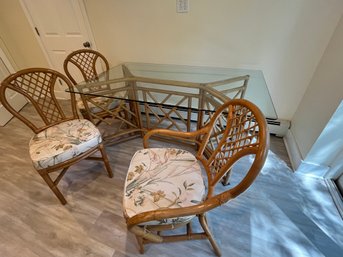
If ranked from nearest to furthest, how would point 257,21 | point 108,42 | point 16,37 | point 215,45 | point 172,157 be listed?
point 172,157 → point 257,21 → point 215,45 → point 108,42 → point 16,37

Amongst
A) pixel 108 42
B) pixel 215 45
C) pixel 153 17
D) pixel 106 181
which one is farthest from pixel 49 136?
pixel 215 45

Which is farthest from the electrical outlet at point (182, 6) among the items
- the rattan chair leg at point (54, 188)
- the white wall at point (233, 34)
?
the rattan chair leg at point (54, 188)

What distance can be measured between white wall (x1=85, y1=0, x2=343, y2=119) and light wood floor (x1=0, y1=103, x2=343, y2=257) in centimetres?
85

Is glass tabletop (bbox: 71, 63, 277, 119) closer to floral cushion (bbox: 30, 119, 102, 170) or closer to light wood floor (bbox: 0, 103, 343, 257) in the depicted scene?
floral cushion (bbox: 30, 119, 102, 170)

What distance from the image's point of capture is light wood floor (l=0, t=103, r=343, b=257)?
3.58ft

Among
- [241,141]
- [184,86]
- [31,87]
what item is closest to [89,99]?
[31,87]

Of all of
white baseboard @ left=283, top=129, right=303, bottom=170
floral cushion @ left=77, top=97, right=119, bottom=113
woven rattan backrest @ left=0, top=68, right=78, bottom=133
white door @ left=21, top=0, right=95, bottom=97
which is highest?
white door @ left=21, top=0, right=95, bottom=97

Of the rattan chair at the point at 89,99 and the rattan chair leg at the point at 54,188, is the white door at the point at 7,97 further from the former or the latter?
the rattan chair leg at the point at 54,188

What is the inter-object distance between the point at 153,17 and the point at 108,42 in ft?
2.16

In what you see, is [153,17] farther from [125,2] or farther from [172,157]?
[172,157]

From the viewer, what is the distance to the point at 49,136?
4.23 feet

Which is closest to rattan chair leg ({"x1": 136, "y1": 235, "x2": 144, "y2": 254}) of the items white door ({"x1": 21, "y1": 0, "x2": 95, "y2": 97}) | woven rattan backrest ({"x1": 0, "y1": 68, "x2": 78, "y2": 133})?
woven rattan backrest ({"x1": 0, "y1": 68, "x2": 78, "y2": 133})

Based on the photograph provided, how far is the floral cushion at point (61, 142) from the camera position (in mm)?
1143

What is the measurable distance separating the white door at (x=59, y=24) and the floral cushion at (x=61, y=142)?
125cm
